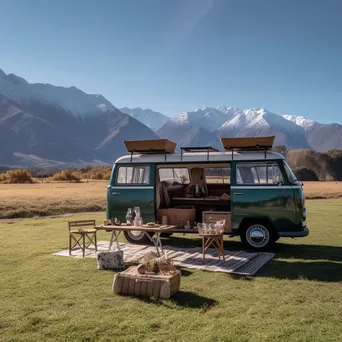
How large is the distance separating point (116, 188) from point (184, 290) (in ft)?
17.7

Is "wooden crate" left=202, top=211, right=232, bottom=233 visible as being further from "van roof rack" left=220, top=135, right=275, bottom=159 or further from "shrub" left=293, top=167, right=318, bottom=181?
"shrub" left=293, top=167, right=318, bottom=181

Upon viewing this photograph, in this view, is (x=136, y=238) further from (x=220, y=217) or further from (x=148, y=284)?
(x=148, y=284)

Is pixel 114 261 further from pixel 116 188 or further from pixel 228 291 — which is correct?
pixel 116 188

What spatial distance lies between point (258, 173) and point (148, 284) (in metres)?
5.06

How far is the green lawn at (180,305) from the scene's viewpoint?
17.3ft

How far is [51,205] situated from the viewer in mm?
23578

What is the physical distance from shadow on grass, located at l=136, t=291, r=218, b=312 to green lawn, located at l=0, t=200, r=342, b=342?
0.05 ft

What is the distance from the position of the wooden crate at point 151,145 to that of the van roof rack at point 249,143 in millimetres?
1642

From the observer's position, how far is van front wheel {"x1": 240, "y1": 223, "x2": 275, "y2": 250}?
10.7 meters

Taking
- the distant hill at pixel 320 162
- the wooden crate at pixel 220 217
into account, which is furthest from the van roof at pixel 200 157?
the distant hill at pixel 320 162

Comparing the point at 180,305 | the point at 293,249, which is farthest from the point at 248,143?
the point at 180,305

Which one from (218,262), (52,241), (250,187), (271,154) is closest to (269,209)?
(250,187)

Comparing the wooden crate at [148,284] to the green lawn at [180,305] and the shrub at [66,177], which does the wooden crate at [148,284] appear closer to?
the green lawn at [180,305]

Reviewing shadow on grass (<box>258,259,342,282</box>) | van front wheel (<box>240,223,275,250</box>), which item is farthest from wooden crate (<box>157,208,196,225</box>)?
shadow on grass (<box>258,259,342,282</box>)
